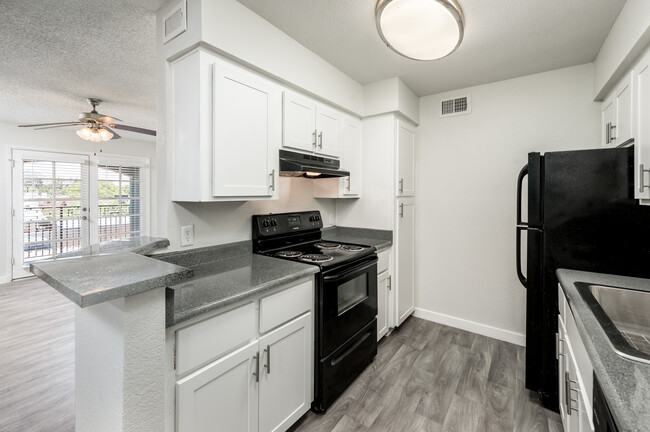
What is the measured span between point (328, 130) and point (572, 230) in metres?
1.81

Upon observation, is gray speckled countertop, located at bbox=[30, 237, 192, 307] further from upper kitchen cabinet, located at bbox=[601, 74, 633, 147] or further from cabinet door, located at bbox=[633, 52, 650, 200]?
upper kitchen cabinet, located at bbox=[601, 74, 633, 147]

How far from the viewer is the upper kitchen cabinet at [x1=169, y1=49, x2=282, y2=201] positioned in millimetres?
1581

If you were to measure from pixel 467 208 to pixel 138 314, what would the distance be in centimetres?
290

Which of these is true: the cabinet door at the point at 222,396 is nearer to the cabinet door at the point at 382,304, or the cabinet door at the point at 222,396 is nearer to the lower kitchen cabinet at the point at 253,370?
the lower kitchen cabinet at the point at 253,370

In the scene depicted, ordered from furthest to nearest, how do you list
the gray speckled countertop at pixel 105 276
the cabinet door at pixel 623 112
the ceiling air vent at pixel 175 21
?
the cabinet door at pixel 623 112
the ceiling air vent at pixel 175 21
the gray speckled countertop at pixel 105 276

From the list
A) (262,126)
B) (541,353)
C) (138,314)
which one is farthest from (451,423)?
(262,126)

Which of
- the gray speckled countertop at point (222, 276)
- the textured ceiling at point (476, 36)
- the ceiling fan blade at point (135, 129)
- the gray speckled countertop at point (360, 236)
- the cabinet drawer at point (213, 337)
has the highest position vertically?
the ceiling fan blade at point (135, 129)

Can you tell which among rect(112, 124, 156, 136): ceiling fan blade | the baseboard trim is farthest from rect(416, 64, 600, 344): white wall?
rect(112, 124, 156, 136): ceiling fan blade

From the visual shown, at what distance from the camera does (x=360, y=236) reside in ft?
10.0

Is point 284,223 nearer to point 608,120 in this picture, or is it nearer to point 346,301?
point 346,301

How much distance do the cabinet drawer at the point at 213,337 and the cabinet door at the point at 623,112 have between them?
7.54ft

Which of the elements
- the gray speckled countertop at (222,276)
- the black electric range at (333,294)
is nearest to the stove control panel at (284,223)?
the black electric range at (333,294)

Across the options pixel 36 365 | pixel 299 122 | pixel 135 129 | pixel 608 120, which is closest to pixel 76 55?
pixel 299 122

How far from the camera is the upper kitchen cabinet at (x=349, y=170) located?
2768 millimetres
